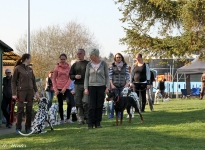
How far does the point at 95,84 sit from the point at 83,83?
154 centimetres

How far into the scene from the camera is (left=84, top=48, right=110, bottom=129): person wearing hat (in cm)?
1127

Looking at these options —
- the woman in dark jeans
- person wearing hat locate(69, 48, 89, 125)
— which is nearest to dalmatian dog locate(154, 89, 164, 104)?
the woman in dark jeans

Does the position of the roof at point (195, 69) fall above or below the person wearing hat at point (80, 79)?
above

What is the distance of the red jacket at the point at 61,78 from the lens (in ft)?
46.0

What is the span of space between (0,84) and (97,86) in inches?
190

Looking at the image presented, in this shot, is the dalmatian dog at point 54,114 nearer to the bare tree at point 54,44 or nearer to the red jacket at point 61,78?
the red jacket at point 61,78

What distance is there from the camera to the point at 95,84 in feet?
37.0

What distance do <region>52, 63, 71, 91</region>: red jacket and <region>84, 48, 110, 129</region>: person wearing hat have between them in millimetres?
2702

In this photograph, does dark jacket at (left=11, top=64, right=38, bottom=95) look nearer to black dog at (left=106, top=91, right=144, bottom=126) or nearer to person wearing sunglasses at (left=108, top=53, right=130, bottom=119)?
black dog at (left=106, top=91, right=144, bottom=126)

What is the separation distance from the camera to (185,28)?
27.6 metres

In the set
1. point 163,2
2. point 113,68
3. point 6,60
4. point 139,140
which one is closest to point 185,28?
point 163,2

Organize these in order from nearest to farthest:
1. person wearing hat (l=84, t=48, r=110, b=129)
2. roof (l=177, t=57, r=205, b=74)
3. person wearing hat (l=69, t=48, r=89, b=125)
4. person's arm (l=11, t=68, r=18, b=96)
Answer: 1. person wearing hat (l=84, t=48, r=110, b=129)
2. person's arm (l=11, t=68, r=18, b=96)
3. person wearing hat (l=69, t=48, r=89, b=125)
4. roof (l=177, t=57, r=205, b=74)

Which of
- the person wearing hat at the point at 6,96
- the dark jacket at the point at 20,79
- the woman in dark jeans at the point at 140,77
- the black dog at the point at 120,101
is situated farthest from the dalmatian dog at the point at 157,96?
the dark jacket at the point at 20,79

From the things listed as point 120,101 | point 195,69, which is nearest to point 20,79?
point 120,101
